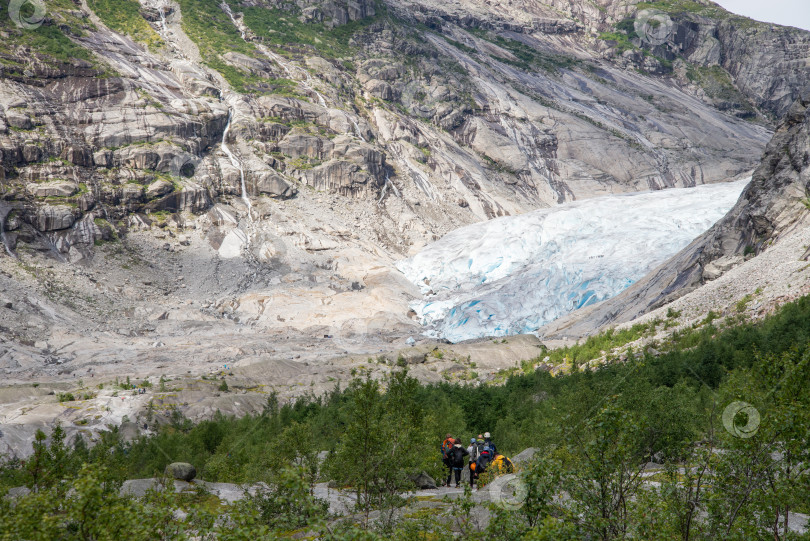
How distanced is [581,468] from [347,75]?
315 ft

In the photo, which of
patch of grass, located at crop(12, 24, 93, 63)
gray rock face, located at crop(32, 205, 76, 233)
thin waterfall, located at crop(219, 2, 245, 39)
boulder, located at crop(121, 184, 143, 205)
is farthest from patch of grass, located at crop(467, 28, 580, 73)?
gray rock face, located at crop(32, 205, 76, 233)

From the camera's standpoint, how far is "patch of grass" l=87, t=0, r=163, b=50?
8288 cm

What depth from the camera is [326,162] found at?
73688mm

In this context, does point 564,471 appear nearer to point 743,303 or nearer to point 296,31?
point 743,303

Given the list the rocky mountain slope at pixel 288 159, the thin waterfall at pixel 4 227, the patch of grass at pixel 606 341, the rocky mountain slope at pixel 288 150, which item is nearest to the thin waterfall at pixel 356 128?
the rocky mountain slope at pixel 288 150

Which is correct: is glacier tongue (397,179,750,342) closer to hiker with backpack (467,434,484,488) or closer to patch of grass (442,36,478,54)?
hiker with backpack (467,434,484,488)

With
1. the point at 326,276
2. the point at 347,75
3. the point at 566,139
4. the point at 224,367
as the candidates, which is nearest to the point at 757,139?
the point at 566,139

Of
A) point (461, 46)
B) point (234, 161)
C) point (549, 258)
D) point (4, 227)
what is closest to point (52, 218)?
point (4, 227)

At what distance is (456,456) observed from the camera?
A: 15711 mm

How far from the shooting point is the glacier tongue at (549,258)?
169ft

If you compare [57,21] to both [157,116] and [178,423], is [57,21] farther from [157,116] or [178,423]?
[178,423]

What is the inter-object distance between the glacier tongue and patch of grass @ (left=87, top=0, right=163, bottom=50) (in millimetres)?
55412

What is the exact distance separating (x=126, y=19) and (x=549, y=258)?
7552cm

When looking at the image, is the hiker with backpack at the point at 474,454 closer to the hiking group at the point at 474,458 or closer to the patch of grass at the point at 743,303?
the hiking group at the point at 474,458
